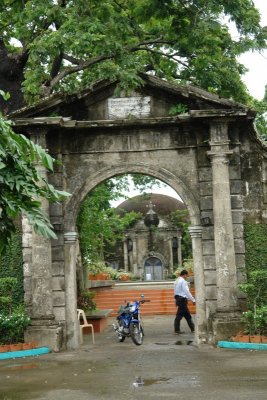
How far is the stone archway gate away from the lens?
12445 mm

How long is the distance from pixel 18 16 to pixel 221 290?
6.89 metres

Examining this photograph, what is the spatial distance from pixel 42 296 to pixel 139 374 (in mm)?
3703

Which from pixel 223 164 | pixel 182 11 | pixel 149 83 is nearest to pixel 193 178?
pixel 223 164

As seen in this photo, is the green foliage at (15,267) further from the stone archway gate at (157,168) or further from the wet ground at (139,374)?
the wet ground at (139,374)

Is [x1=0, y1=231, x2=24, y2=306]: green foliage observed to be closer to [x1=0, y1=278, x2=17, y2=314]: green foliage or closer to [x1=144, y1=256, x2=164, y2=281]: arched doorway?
[x1=0, y1=278, x2=17, y2=314]: green foliage

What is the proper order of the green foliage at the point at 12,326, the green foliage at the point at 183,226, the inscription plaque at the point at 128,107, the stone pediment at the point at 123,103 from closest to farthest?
the green foliage at the point at 12,326 < the stone pediment at the point at 123,103 < the inscription plaque at the point at 128,107 < the green foliage at the point at 183,226

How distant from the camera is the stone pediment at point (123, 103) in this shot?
42.1 ft

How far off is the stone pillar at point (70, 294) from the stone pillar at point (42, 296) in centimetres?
48

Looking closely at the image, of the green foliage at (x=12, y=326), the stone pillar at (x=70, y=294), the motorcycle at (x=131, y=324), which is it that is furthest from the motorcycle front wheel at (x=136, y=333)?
the green foliage at (x=12, y=326)

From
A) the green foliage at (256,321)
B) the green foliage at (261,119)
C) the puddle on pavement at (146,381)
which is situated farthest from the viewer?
the green foliage at (261,119)

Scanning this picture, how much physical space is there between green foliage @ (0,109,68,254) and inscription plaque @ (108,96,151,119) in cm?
828

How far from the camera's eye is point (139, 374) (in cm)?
925

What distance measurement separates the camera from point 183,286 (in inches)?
582

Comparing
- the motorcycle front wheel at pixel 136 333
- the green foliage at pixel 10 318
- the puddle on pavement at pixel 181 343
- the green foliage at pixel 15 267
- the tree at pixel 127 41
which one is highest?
the tree at pixel 127 41
